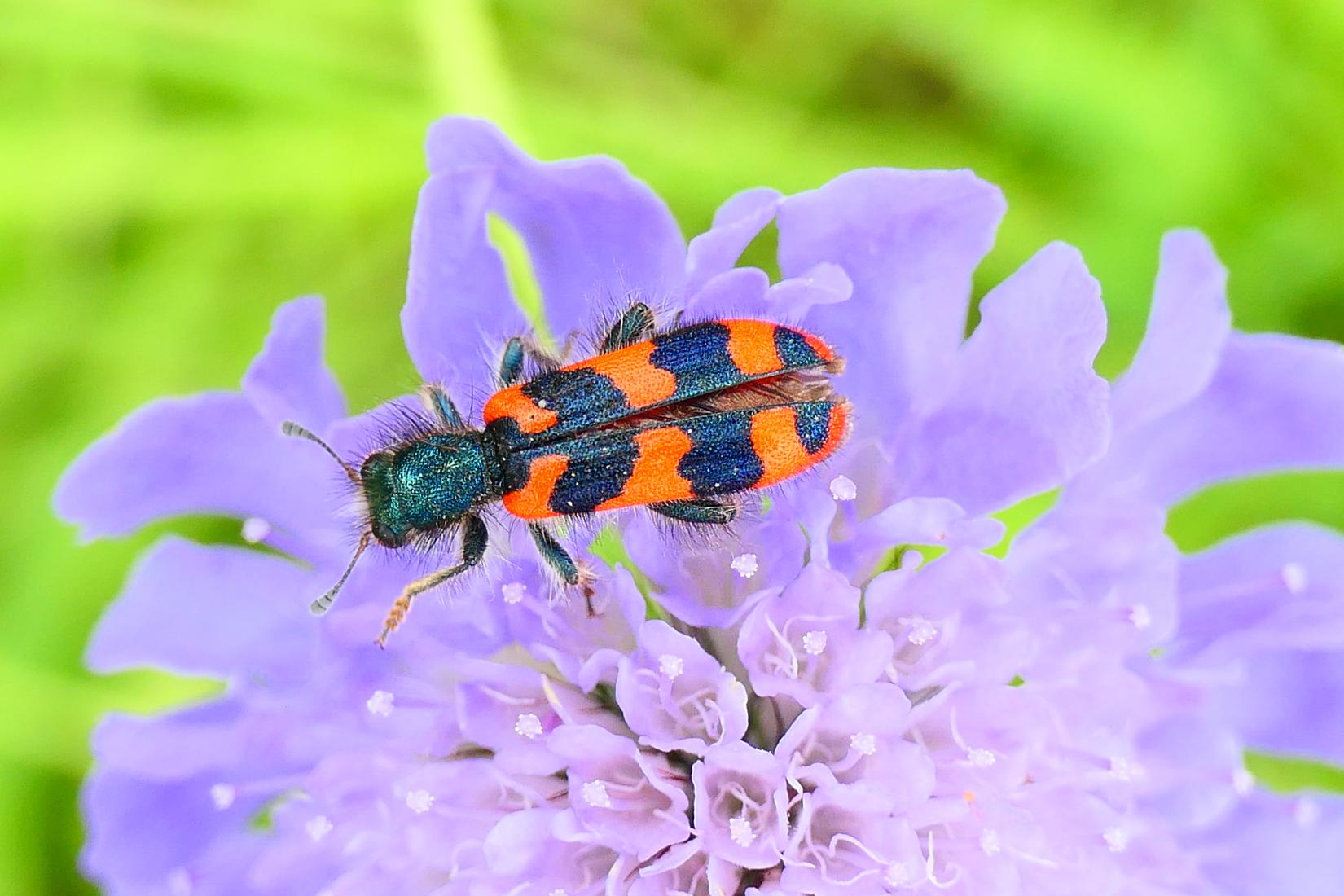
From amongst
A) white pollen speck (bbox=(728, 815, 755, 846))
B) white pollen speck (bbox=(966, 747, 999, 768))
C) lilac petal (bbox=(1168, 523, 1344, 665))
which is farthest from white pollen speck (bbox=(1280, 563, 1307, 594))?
white pollen speck (bbox=(728, 815, 755, 846))

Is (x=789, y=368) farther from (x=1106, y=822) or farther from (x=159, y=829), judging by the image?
(x=159, y=829)

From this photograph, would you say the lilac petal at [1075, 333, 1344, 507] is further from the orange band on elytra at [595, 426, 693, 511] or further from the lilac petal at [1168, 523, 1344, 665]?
the orange band on elytra at [595, 426, 693, 511]

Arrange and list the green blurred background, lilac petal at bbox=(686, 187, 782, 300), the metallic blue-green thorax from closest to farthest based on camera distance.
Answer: lilac petal at bbox=(686, 187, 782, 300)
the metallic blue-green thorax
the green blurred background

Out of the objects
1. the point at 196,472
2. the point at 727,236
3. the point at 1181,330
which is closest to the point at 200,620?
the point at 196,472

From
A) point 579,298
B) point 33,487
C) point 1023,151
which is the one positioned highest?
point 1023,151

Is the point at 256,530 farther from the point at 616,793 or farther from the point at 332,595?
the point at 616,793

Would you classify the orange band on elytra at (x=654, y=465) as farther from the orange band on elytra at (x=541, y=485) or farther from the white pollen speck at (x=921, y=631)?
the white pollen speck at (x=921, y=631)

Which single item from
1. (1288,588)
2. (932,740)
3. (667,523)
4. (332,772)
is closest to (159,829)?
(332,772)
